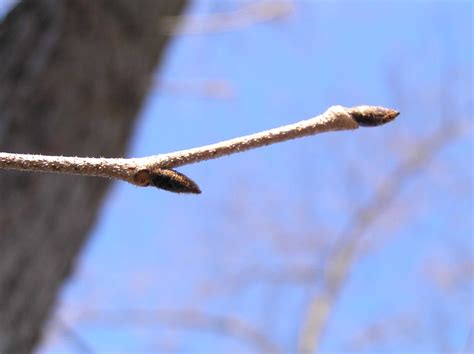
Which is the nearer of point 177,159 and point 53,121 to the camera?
point 177,159

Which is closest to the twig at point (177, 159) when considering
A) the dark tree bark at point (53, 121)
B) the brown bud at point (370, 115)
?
the brown bud at point (370, 115)

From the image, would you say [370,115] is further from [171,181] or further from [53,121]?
[53,121]

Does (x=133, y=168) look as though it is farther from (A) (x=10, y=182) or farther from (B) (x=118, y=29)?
(B) (x=118, y=29)

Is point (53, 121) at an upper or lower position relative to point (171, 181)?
upper

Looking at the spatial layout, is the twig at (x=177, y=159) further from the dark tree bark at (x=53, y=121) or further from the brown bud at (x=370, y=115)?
the dark tree bark at (x=53, y=121)

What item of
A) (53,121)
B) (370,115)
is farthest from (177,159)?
(53,121)

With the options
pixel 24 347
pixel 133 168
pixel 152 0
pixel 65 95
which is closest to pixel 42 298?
pixel 24 347
